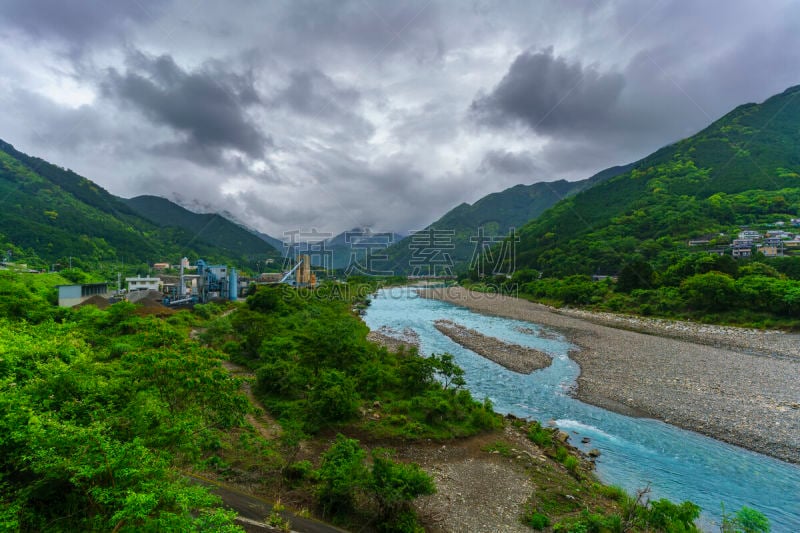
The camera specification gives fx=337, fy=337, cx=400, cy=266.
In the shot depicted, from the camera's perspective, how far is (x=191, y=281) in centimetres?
6388

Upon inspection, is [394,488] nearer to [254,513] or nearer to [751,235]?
[254,513]

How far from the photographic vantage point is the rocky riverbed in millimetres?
24438

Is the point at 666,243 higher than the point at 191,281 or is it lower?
higher

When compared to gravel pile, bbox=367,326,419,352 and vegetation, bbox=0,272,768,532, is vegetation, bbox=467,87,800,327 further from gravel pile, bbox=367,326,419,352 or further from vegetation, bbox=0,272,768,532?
vegetation, bbox=0,272,768,532

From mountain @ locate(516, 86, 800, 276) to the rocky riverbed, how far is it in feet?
140

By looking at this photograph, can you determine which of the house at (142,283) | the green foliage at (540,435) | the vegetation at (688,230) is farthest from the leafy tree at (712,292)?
the house at (142,283)

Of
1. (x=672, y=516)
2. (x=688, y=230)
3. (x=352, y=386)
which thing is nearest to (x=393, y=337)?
(x=352, y=386)

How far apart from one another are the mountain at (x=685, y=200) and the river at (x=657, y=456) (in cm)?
5168

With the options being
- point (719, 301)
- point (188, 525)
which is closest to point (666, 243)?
point (719, 301)

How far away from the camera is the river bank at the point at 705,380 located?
47.3ft

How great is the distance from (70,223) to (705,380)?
136 meters

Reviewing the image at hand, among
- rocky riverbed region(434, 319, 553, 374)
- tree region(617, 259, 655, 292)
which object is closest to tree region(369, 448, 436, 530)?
rocky riverbed region(434, 319, 553, 374)

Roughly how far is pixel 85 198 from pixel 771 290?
607 ft

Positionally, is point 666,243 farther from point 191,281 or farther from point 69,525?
point 191,281
